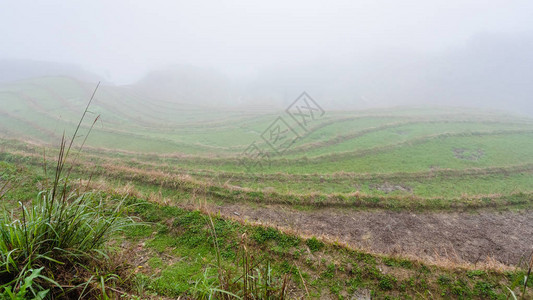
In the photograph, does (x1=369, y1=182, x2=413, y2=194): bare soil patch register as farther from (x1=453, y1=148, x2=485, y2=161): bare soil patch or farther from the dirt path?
(x1=453, y1=148, x2=485, y2=161): bare soil patch

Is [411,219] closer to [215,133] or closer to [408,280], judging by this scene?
[408,280]

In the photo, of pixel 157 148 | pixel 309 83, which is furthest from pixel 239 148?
pixel 309 83

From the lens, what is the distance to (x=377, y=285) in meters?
5.12

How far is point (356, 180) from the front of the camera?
14.5 metres

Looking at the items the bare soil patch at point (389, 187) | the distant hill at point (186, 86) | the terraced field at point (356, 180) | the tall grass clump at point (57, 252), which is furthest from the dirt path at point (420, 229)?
the distant hill at point (186, 86)

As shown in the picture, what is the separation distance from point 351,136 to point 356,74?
84.3m

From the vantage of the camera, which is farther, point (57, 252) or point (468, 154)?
point (468, 154)

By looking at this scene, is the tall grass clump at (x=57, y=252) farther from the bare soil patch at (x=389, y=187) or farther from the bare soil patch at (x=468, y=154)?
the bare soil patch at (x=468, y=154)

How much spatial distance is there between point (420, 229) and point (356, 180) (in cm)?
537

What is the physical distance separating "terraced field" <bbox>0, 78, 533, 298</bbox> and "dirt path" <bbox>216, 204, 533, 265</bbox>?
0.05 meters

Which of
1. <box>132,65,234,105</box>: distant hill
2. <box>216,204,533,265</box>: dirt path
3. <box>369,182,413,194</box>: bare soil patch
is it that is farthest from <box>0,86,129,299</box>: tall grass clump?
<box>132,65,234,105</box>: distant hill

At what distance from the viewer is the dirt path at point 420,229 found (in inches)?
328

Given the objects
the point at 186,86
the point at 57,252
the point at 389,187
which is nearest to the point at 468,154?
the point at 389,187

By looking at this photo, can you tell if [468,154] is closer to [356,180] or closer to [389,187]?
[389,187]
